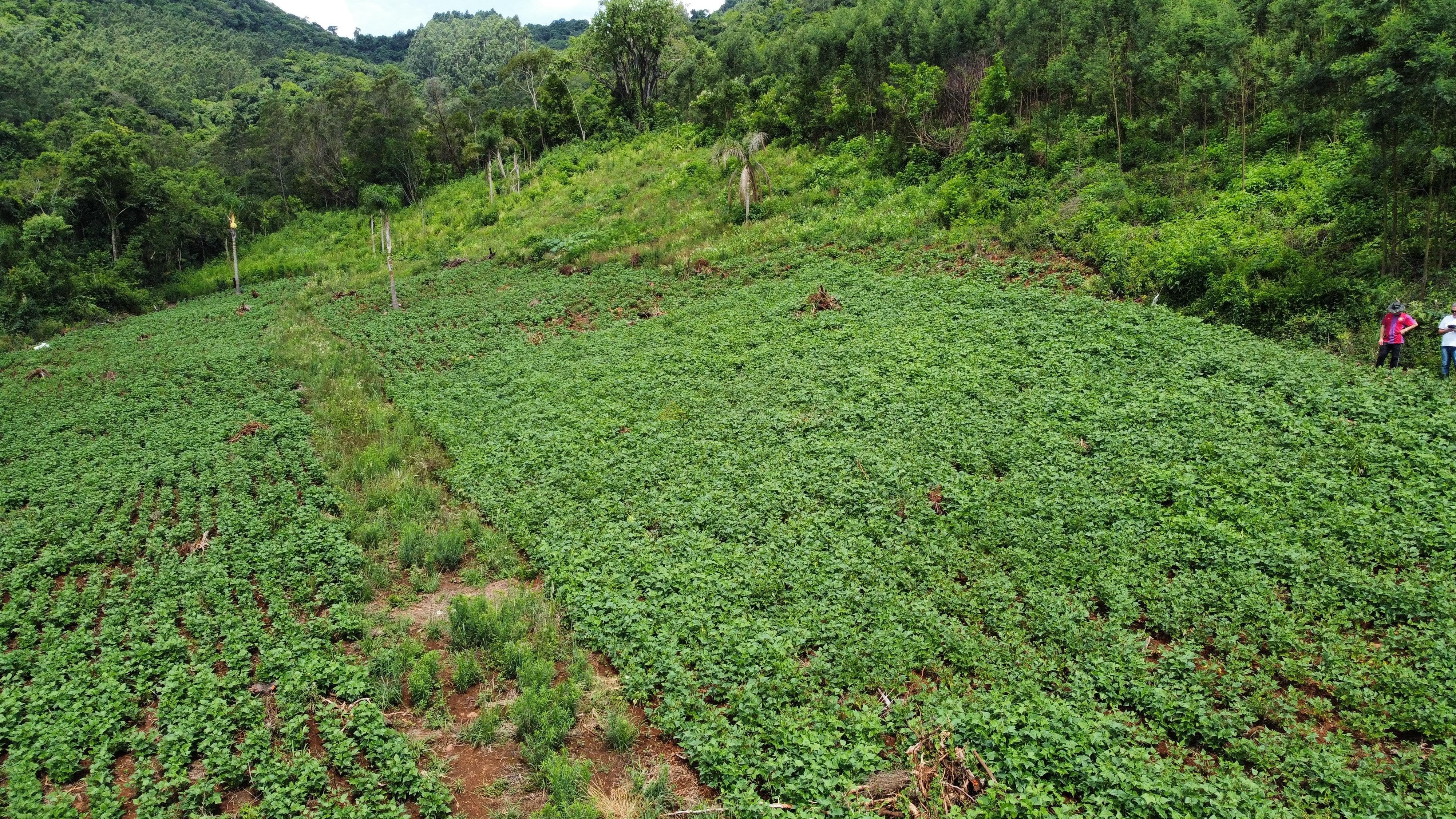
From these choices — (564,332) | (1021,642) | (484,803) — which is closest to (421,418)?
(564,332)

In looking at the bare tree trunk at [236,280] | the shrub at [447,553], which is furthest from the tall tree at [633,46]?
the shrub at [447,553]

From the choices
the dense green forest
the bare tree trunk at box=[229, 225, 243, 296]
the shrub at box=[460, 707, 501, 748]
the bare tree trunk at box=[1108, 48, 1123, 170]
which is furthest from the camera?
the bare tree trunk at box=[229, 225, 243, 296]

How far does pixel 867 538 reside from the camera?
9523 mm

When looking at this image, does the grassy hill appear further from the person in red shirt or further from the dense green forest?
the dense green forest

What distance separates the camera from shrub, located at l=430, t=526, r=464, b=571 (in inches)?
414

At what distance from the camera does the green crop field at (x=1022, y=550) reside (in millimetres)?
6324

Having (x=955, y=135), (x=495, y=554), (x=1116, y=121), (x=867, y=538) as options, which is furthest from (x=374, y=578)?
(x=955, y=135)

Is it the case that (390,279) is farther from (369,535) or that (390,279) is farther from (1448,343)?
(1448,343)

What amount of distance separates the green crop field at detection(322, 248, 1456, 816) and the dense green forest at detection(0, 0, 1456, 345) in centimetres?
366

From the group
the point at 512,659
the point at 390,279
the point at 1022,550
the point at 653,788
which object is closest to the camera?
the point at 653,788

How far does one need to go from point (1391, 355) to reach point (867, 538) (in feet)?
29.8

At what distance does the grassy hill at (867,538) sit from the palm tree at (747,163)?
8801mm

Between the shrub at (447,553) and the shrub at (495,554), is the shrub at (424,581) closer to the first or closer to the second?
the shrub at (447,553)

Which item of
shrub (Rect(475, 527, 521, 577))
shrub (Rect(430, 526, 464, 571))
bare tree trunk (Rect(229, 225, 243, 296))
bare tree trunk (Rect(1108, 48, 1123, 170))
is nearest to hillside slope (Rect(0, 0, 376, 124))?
bare tree trunk (Rect(229, 225, 243, 296))
